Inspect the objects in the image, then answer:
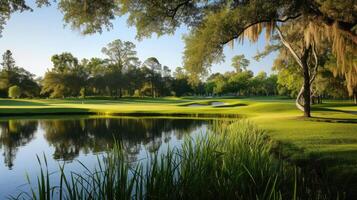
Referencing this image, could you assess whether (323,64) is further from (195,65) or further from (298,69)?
(195,65)

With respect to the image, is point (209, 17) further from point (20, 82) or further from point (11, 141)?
point (20, 82)

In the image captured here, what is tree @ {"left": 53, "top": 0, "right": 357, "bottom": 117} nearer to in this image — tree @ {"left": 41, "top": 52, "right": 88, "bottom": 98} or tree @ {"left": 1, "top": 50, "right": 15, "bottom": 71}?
tree @ {"left": 41, "top": 52, "right": 88, "bottom": 98}

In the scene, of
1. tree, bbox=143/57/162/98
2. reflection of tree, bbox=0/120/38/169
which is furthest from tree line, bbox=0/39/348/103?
reflection of tree, bbox=0/120/38/169

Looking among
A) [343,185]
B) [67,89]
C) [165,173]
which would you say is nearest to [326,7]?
[343,185]

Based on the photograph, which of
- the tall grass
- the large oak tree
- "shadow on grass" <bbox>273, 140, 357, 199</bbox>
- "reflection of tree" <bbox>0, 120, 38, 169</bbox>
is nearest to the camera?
the tall grass

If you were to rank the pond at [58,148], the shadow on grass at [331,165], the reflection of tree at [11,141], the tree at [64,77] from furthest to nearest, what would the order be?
the tree at [64,77], the reflection of tree at [11,141], the pond at [58,148], the shadow on grass at [331,165]

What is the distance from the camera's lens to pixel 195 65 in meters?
13.2

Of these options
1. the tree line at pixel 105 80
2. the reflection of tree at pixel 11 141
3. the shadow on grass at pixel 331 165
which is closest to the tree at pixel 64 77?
the tree line at pixel 105 80

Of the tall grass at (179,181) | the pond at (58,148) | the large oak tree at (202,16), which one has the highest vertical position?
the large oak tree at (202,16)

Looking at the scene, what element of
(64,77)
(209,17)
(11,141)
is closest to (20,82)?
(64,77)

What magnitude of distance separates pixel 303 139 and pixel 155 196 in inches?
332

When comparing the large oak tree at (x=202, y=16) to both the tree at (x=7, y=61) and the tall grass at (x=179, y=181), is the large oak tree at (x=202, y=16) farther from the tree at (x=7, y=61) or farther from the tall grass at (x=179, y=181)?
the tree at (x=7, y=61)

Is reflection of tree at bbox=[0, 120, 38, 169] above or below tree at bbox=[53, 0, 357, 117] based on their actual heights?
→ below

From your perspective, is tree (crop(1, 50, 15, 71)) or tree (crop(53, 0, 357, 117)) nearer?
tree (crop(53, 0, 357, 117))
